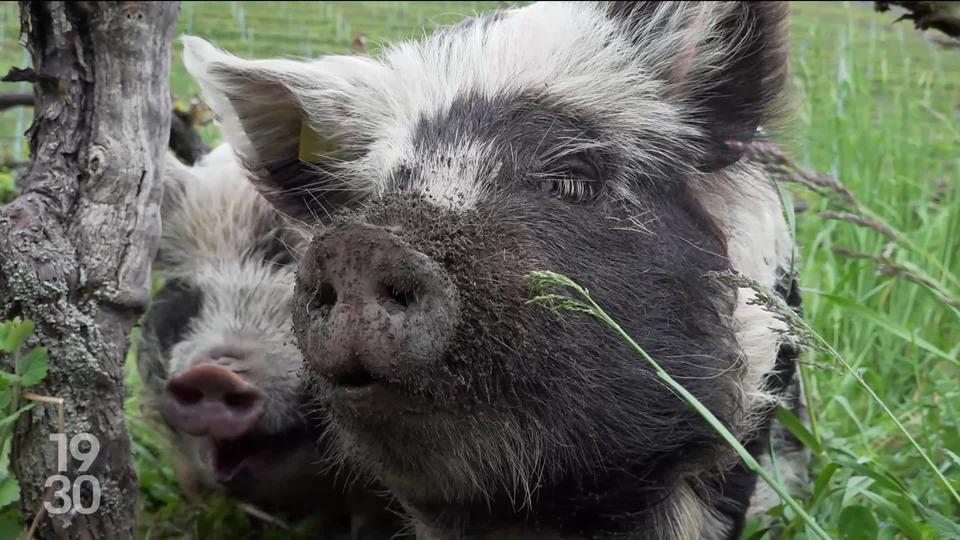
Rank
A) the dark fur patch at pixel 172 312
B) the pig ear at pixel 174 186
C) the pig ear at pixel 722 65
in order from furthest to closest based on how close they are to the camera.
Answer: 1. the pig ear at pixel 174 186
2. the dark fur patch at pixel 172 312
3. the pig ear at pixel 722 65

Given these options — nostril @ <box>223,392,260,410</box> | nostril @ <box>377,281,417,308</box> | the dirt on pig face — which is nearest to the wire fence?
nostril @ <box>223,392,260,410</box>

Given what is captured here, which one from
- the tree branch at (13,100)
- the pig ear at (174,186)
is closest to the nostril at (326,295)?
the tree branch at (13,100)

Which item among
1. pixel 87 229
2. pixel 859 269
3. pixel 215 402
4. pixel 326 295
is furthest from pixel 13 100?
pixel 859 269

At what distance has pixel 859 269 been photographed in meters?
4.11

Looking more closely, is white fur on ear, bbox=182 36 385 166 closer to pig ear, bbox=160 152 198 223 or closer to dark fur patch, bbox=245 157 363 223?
dark fur patch, bbox=245 157 363 223

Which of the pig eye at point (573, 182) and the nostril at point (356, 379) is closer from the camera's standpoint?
the nostril at point (356, 379)

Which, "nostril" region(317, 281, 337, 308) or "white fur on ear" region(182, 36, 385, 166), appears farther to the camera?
"white fur on ear" region(182, 36, 385, 166)

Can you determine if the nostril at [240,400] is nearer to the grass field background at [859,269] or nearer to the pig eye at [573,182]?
the grass field background at [859,269]

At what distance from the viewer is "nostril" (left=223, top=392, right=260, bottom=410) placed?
2.56 meters

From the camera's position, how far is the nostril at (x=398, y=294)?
1717 millimetres

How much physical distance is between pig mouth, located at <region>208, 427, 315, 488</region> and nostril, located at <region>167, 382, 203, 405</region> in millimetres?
171

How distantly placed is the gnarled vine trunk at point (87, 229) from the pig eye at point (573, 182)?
827 millimetres

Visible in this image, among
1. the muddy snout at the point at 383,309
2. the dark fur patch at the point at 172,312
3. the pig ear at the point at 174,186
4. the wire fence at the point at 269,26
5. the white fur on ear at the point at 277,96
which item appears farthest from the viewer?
the wire fence at the point at 269,26

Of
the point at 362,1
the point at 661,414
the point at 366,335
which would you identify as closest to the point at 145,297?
the point at 366,335
